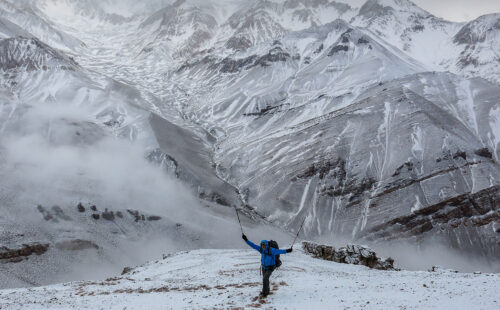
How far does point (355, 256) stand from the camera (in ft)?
118

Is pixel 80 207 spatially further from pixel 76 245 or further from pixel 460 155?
pixel 460 155

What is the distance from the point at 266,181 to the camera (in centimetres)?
11825

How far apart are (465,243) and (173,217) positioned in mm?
68066

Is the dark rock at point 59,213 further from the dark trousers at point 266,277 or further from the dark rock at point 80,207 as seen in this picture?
the dark trousers at point 266,277

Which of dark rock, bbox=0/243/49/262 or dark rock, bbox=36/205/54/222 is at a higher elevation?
dark rock, bbox=36/205/54/222

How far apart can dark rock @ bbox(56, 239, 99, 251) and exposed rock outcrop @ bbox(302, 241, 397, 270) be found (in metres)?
56.7

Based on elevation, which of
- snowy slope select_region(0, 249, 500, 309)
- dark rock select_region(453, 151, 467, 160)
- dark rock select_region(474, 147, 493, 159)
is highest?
dark rock select_region(474, 147, 493, 159)

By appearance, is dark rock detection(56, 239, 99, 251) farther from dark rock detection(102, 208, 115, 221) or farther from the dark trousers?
the dark trousers

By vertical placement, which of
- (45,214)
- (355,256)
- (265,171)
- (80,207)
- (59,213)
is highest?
(265,171)

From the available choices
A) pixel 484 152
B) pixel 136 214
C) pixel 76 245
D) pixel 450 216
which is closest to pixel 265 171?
pixel 136 214

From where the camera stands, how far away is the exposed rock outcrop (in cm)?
3453

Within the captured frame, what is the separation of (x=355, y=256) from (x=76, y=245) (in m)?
63.5

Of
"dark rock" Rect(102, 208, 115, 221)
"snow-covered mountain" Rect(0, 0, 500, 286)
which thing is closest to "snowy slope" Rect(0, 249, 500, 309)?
"snow-covered mountain" Rect(0, 0, 500, 286)

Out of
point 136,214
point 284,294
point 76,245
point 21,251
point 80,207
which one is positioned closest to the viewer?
point 284,294
